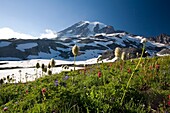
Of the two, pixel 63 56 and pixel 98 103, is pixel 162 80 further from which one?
pixel 63 56

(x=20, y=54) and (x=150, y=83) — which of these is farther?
(x=20, y=54)

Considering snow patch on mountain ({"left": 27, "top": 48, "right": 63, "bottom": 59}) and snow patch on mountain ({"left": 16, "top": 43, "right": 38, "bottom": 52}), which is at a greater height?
snow patch on mountain ({"left": 16, "top": 43, "right": 38, "bottom": 52})

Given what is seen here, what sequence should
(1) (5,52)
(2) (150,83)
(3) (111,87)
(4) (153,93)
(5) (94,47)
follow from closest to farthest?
1. (3) (111,87)
2. (4) (153,93)
3. (2) (150,83)
4. (1) (5,52)
5. (5) (94,47)

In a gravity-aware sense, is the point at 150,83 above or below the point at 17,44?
below

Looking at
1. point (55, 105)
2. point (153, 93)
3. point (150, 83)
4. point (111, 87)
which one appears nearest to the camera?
point (55, 105)

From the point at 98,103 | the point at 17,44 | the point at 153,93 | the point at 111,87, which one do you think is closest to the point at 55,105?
the point at 98,103

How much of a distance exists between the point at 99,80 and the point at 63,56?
→ 152055 mm

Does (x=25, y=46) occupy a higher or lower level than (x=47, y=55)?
higher

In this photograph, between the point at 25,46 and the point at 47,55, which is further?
the point at 25,46

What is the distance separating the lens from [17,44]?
17538 centimetres

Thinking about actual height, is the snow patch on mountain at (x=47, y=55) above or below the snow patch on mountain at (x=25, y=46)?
below

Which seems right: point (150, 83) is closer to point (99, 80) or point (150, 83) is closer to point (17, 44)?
point (99, 80)

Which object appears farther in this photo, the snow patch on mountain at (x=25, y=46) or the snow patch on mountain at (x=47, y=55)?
the snow patch on mountain at (x=25, y=46)

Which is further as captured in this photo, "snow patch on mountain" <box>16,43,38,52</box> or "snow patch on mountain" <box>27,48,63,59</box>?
"snow patch on mountain" <box>16,43,38,52</box>
